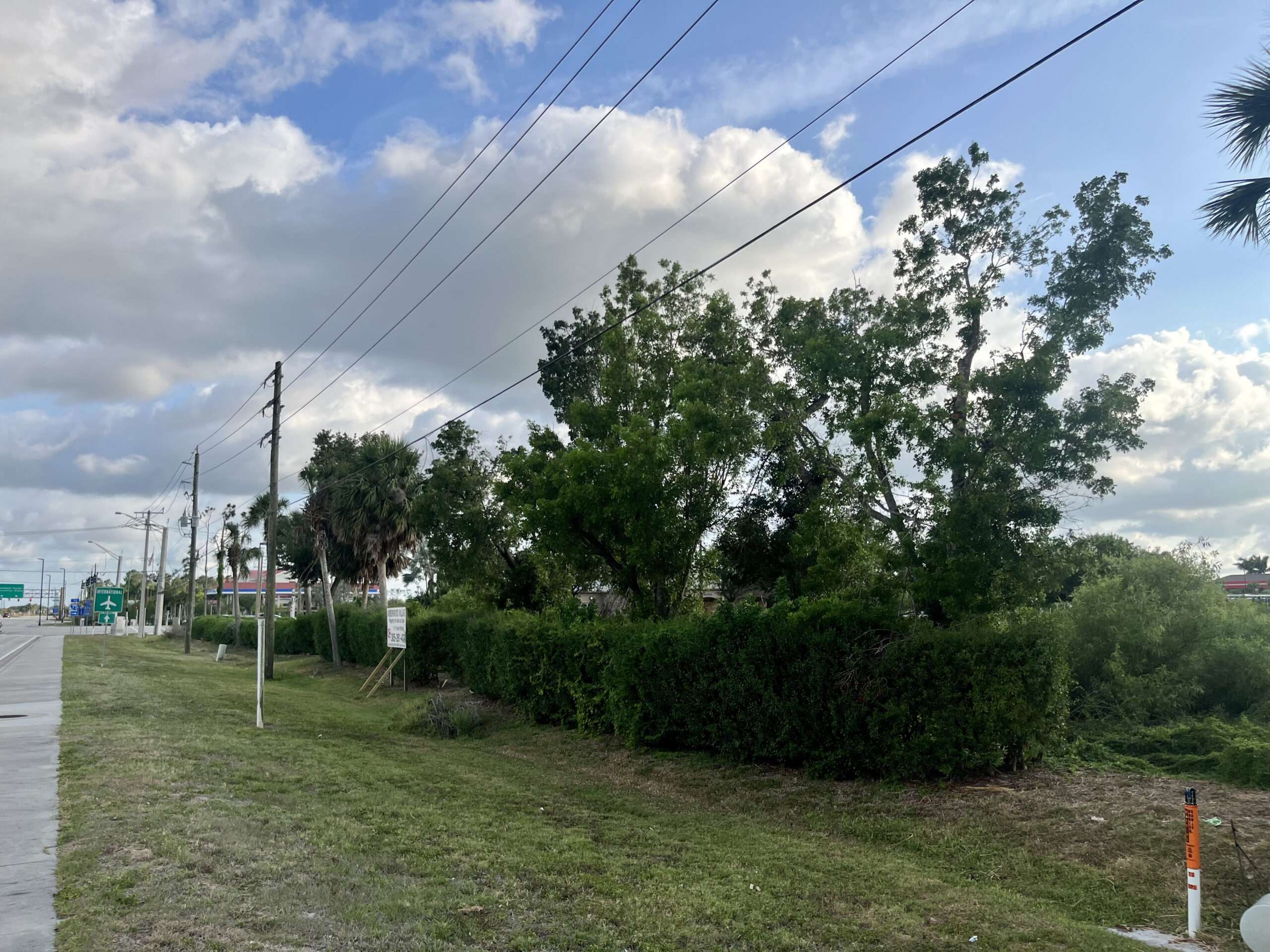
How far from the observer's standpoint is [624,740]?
16.9m

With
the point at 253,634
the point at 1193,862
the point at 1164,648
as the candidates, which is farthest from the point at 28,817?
the point at 253,634

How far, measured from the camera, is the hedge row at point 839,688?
11.2 m

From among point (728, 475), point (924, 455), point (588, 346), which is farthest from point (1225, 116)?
point (588, 346)

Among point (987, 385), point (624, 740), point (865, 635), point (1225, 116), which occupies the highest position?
point (1225, 116)

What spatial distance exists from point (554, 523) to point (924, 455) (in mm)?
10039

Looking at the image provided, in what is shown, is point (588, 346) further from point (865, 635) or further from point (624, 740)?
point (865, 635)

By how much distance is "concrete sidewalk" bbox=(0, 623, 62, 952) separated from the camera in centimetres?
632

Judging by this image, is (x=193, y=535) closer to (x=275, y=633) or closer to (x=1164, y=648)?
(x=275, y=633)

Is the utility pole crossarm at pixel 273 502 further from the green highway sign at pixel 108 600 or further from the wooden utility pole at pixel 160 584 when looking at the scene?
the wooden utility pole at pixel 160 584

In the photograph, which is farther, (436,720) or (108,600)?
(108,600)

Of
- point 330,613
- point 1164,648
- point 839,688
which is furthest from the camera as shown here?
point 330,613

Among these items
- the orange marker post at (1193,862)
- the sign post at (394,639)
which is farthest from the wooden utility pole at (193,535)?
the orange marker post at (1193,862)

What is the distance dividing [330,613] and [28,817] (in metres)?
33.0

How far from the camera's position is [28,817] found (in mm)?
9438
